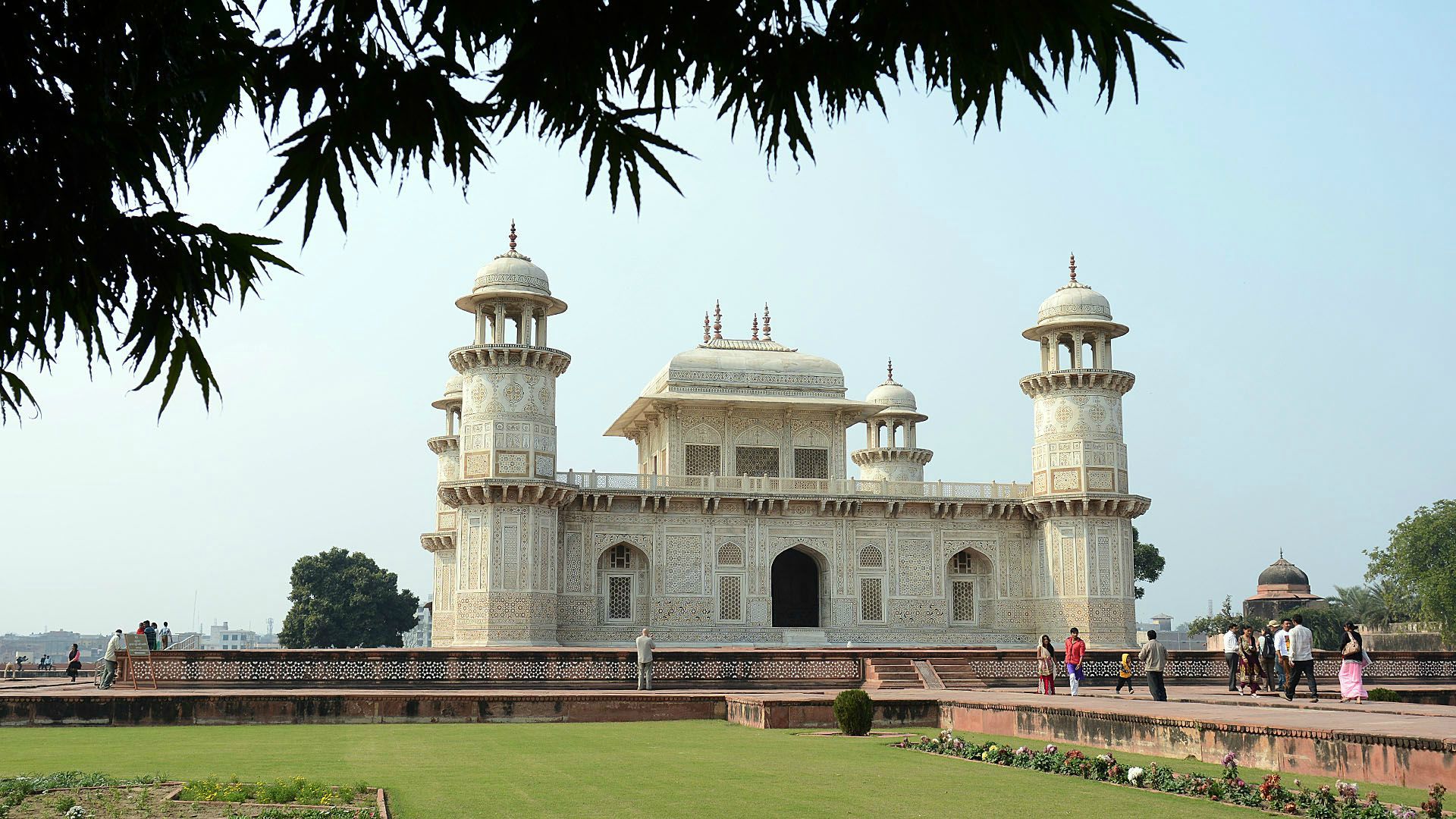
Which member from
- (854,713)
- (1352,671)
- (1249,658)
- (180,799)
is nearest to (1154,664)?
(1352,671)

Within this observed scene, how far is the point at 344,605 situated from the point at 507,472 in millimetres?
36371

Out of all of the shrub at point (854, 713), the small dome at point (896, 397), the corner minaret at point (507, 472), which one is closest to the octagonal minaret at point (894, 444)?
the small dome at point (896, 397)

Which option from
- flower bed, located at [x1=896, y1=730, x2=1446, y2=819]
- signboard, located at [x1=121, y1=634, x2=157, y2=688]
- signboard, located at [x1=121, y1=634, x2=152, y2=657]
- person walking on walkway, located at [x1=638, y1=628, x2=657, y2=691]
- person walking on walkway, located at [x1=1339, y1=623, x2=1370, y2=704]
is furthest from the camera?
signboard, located at [x1=121, y1=634, x2=152, y2=657]

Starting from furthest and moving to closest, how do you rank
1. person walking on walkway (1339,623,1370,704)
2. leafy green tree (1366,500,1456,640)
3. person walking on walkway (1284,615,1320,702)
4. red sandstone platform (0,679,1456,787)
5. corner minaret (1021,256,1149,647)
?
1. leafy green tree (1366,500,1456,640)
2. corner minaret (1021,256,1149,647)
3. person walking on walkway (1284,615,1320,702)
4. person walking on walkway (1339,623,1370,704)
5. red sandstone platform (0,679,1456,787)

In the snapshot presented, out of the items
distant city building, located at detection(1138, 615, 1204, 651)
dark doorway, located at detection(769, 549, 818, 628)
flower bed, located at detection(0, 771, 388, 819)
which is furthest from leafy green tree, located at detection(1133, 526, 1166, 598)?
flower bed, located at detection(0, 771, 388, 819)

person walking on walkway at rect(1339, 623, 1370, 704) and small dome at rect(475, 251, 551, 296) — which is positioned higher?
small dome at rect(475, 251, 551, 296)

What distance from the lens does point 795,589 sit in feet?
127

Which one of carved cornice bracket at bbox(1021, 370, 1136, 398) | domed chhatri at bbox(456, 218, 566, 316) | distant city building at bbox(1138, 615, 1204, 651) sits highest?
domed chhatri at bbox(456, 218, 566, 316)

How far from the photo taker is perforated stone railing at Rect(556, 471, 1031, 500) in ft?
118

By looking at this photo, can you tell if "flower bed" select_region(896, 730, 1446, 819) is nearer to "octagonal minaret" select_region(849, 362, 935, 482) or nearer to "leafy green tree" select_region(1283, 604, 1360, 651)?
"octagonal minaret" select_region(849, 362, 935, 482)

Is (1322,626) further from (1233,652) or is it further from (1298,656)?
(1298,656)

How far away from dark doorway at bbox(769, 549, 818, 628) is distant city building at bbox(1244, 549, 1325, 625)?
3457 cm

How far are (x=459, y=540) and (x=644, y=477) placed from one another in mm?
5286

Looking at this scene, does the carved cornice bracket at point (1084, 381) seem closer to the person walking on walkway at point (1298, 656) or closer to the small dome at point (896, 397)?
the small dome at point (896, 397)
